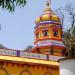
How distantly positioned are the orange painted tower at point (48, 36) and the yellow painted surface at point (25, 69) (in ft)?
16.5

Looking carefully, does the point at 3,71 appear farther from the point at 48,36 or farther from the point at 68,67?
the point at 48,36

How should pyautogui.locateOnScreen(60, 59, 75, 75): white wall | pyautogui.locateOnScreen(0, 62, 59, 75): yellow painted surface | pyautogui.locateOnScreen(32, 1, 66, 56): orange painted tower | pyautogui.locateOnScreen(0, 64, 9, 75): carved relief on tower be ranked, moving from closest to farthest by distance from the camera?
pyautogui.locateOnScreen(60, 59, 75, 75): white wall
pyautogui.locateOnScreen(0, 64, 9, 75): carved relief on tower
pyautogui.locateOnScreen(0, 62, 59, 75): yellow painted surface
pyautogui.locateOnScreen(32, 1, 66, 56): orange painted tower

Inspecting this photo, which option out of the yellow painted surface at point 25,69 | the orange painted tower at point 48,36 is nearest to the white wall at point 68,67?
the yellow painted surface at point 25,69

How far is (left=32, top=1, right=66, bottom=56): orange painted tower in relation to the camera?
24.4 meters

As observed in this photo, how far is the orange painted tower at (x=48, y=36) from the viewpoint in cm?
2438

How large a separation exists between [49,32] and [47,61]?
21.8ft

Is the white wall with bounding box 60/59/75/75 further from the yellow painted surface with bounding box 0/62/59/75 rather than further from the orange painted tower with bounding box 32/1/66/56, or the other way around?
the orange painted tower with bounding box 32/1/66/56

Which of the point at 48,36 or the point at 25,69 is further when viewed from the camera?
the point at 48,36

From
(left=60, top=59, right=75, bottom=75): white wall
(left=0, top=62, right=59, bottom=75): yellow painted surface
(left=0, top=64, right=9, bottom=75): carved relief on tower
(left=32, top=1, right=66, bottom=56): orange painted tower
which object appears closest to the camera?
(left=60, top=59, right=75, bottom=75): white wall

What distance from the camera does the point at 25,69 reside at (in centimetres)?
1838

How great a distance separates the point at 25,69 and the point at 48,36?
24.6 ft

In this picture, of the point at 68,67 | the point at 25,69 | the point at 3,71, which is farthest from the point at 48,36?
the point at 68,67

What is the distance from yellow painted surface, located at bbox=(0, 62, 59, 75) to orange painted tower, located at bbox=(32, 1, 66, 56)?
16.5 feet

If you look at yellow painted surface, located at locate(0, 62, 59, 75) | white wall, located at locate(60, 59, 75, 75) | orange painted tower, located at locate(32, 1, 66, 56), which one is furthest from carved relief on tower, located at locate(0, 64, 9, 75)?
orange painted tower, located at locate(32, 1, 66, 56)
